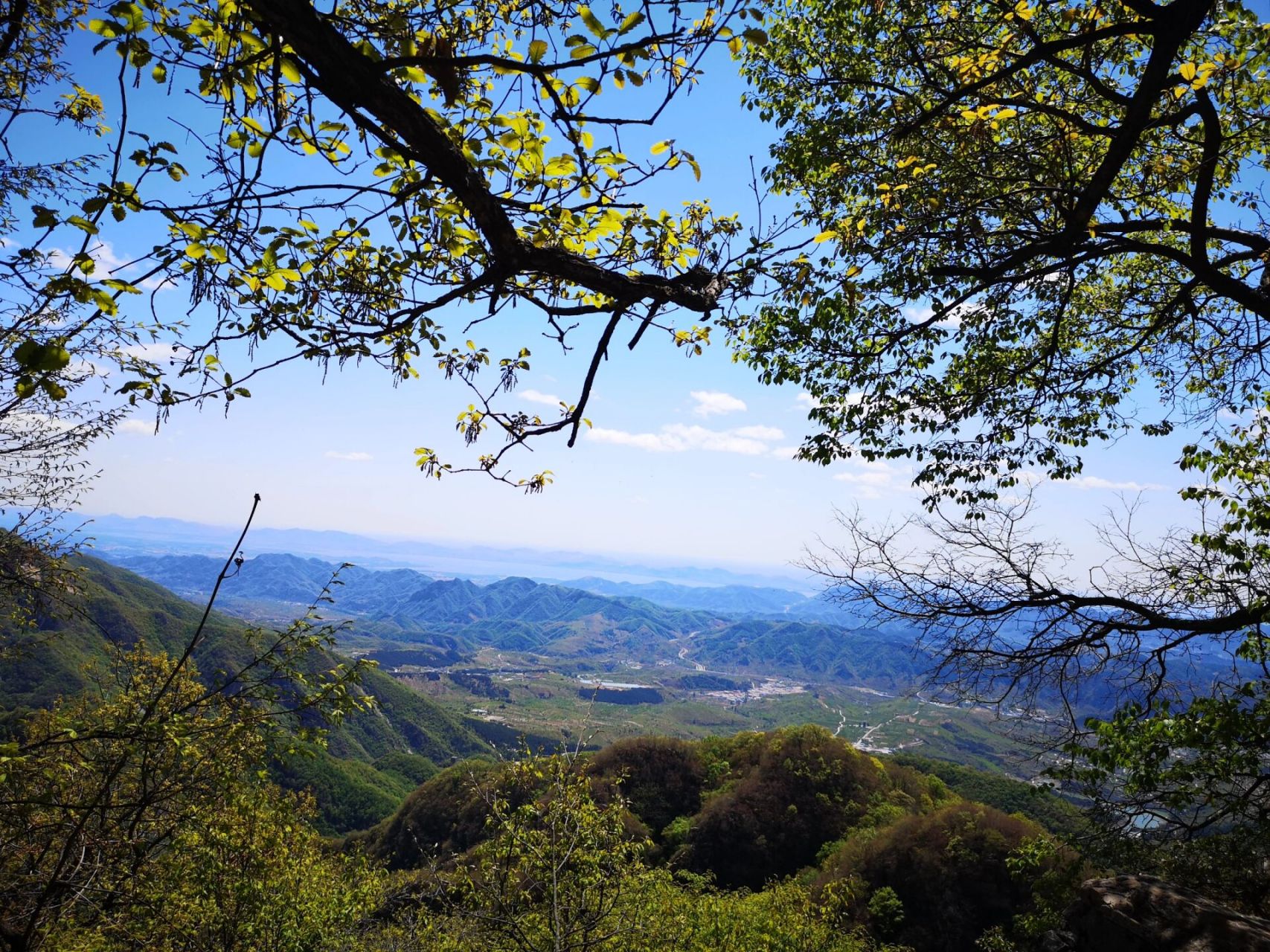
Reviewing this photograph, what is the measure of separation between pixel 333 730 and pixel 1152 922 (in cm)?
8604

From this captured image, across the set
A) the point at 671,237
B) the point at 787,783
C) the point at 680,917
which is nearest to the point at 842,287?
the point at 671,237

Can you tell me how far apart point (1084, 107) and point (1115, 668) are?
6.88m

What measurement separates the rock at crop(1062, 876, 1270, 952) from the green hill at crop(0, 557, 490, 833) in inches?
2173

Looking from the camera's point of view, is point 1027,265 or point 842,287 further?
point 1027,265

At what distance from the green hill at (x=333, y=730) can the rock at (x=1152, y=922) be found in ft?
Result: 181

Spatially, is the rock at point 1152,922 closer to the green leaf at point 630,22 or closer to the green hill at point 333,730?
the green leaf at point 630,22

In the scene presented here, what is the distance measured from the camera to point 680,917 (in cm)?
1480

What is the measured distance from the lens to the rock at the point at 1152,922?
640 centimetres

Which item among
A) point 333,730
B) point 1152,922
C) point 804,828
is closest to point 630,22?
point 1152,922

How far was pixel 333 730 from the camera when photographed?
7438 cm

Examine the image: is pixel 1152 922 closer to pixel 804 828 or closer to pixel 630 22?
pixel 630 22

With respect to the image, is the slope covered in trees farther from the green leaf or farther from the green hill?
the green hill

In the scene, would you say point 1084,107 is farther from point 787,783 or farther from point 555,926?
point 787,783

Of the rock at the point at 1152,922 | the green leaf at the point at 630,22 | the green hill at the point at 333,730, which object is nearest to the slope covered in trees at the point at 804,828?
the rock at the point at 1152,922
